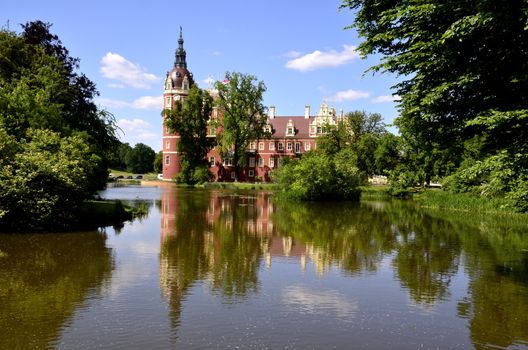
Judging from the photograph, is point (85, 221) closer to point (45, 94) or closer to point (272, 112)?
point (45, 94)

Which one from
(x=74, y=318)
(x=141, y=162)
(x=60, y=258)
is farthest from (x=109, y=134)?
(x=141, y=162)

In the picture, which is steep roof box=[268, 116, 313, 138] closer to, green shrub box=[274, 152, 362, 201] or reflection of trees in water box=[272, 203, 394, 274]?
green shrub box=[274, 152, 362, 201]

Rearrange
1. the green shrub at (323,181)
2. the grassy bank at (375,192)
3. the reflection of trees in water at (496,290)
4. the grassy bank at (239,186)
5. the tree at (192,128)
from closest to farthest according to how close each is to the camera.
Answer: the reflection of trees in water at (496,290) → the green shrub at (323,181) → the grassy bank at (375,192) → the grassy bank at (239,186) → the tree at (192,128)

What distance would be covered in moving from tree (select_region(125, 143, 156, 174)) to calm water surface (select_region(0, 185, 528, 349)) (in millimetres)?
119530

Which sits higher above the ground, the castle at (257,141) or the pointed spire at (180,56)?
the pointed spire at (180,56)

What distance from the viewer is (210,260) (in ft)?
44.5

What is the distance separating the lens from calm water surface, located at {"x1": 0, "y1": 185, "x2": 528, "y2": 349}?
7695mm

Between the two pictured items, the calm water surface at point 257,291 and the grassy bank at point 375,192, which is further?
the grassy bank at point 375,192

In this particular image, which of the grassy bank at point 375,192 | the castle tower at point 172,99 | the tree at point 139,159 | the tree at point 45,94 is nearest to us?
the tree at point 45,94

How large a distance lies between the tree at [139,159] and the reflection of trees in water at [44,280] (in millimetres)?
121638

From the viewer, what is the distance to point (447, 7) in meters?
10.6

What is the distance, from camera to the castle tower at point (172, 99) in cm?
7875

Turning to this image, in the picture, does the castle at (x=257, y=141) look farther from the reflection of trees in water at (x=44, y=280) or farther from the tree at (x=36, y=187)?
the reflection of trees in water at (x=44, y=280)

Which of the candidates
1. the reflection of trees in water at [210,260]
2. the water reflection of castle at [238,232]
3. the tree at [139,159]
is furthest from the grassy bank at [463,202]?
the tree at [139,159]
